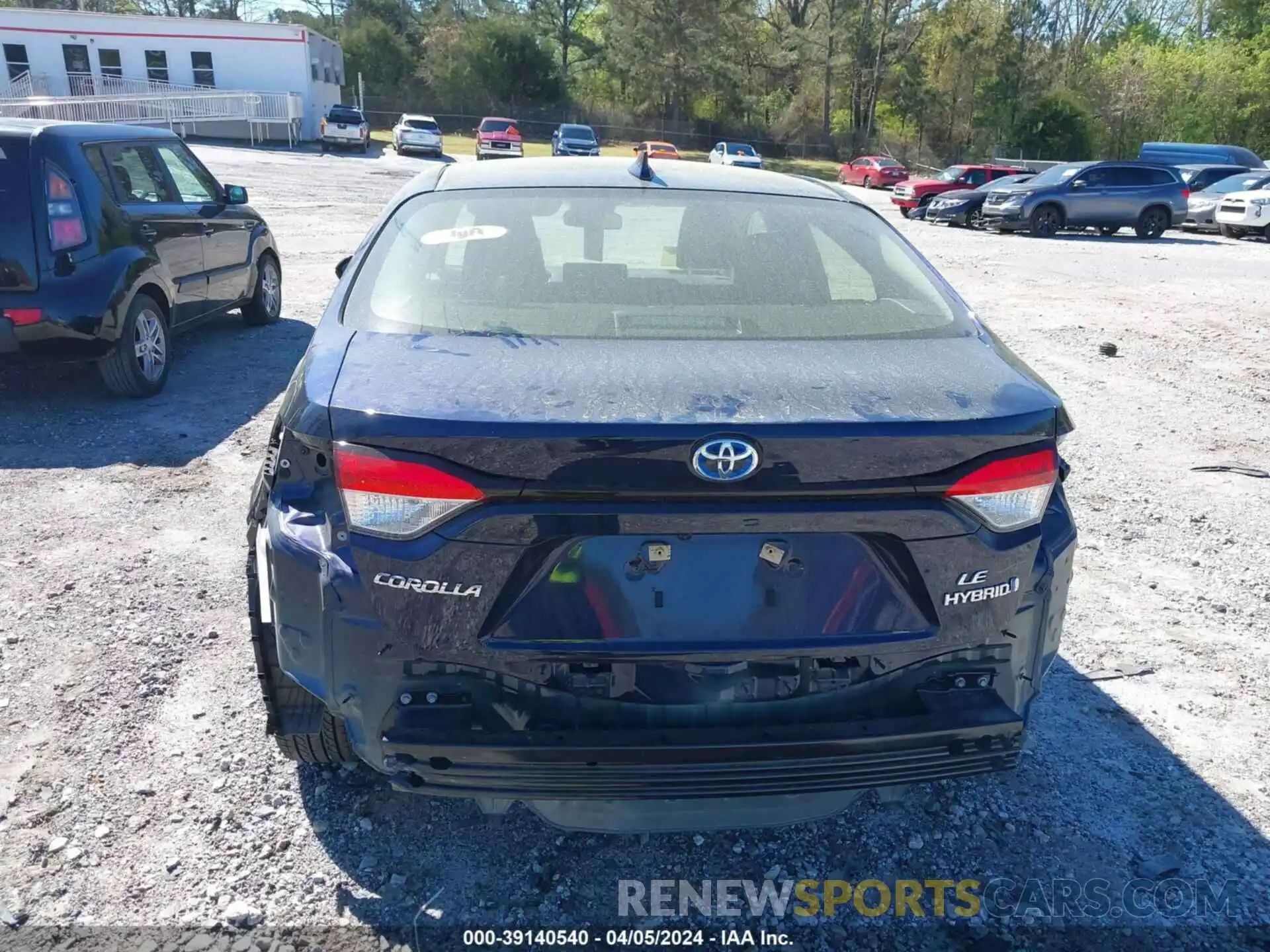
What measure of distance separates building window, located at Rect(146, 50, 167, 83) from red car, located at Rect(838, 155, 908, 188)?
29.4m

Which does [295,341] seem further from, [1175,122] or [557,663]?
[1175,122]

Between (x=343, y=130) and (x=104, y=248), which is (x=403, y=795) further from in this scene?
(x=343, y=130)

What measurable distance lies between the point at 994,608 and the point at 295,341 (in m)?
7.29

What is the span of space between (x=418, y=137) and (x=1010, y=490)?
41560mm

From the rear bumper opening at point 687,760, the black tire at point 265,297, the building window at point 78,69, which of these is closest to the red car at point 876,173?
the black tire at point 265,297

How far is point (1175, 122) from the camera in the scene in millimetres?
49469

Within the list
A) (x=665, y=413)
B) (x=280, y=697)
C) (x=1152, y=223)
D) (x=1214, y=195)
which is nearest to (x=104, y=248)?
(x=280, y=697)

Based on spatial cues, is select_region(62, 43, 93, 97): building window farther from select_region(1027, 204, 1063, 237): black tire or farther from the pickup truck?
select_region(1027, 204, 1063, 237): black tire

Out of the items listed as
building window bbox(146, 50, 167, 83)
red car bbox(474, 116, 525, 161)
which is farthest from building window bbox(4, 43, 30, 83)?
red car bbox(474, 116, 525, 161)

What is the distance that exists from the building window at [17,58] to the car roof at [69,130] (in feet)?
144

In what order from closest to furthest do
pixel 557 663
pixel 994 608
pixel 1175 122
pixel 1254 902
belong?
pixel 557 663 → pixel 994 608 → pixel 1254 902 → pixel 1175 122

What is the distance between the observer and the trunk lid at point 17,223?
5812 mm

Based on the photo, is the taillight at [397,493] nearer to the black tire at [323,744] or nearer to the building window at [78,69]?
the black tire at [323,744]

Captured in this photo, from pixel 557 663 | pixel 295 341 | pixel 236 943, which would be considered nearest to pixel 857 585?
pixel 557 663
